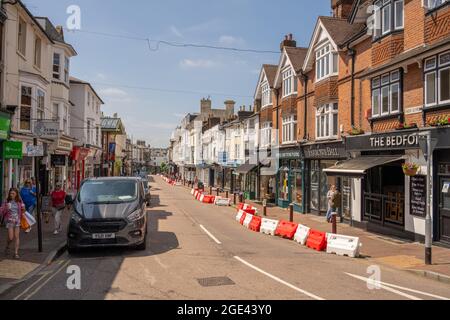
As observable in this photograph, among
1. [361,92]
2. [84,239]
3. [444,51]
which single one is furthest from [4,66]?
[444,51]

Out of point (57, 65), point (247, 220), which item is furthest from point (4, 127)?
point (57, 65)

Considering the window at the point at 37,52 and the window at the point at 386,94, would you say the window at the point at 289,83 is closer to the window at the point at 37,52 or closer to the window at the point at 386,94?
the window at the point at 386,94

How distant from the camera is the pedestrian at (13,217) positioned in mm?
9973

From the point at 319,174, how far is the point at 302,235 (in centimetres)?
863

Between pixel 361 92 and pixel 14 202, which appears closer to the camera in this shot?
pixel 14 202

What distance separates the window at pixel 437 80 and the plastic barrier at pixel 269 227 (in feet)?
22.6

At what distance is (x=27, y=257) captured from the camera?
32.6 feet

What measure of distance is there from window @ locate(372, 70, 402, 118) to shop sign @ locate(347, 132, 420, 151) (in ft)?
3.14

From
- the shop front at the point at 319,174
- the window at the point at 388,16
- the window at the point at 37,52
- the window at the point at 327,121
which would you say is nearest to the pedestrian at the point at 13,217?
the window at the point at 37,52

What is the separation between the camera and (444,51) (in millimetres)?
11711

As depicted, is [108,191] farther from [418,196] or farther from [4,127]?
[418,196]

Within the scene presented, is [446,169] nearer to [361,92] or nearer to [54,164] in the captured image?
[361,92]

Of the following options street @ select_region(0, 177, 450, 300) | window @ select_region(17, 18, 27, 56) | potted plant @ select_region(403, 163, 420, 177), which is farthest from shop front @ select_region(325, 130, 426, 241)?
window @ select_region(17, 18, 27, 56)
